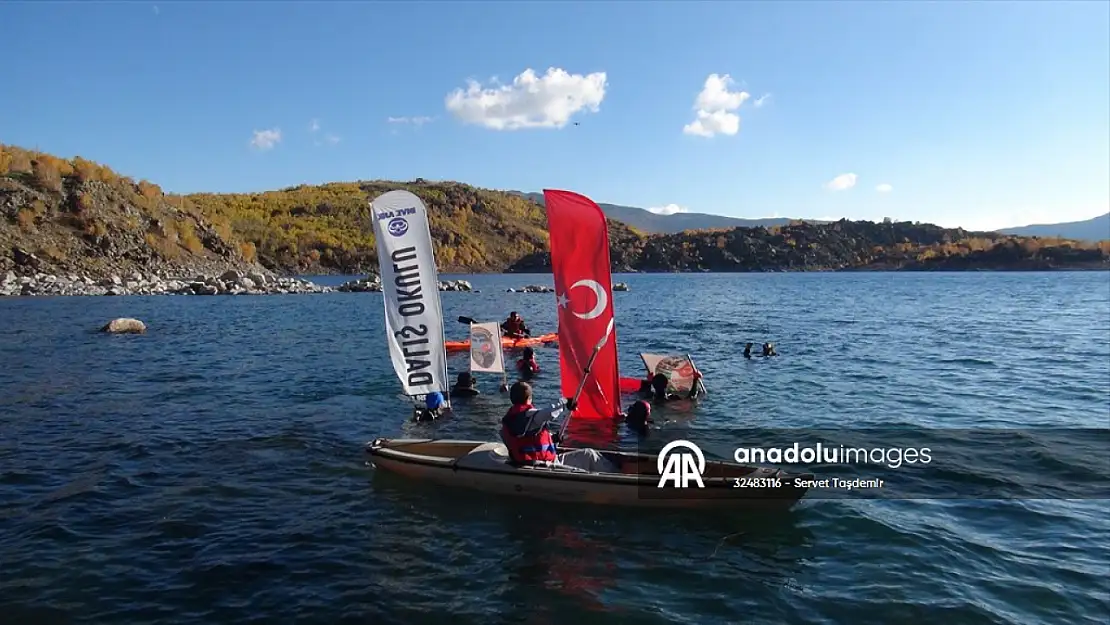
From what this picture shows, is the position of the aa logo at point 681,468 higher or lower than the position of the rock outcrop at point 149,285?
lower

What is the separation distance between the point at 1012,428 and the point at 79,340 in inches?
1415

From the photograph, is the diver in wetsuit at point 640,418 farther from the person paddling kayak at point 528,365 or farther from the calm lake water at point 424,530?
the person paddling kayak at point 528,365

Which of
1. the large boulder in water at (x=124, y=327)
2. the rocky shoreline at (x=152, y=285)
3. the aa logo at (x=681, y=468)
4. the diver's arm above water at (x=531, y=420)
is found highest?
the rocky shoreline at (x=152, y=285)

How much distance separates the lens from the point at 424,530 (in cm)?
1116

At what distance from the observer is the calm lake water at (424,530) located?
348 inches

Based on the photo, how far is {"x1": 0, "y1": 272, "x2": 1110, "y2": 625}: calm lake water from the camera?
29.0ft

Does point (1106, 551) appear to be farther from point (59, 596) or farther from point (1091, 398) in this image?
point (59, 596)

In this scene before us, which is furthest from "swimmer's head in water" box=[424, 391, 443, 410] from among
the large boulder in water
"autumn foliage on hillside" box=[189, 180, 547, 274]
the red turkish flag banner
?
"autumn foliage on hillside" box=[189, 180, 547, 274]

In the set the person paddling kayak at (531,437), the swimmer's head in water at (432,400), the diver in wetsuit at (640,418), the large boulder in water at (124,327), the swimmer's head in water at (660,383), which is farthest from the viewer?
the large boulder in water at (124,327)

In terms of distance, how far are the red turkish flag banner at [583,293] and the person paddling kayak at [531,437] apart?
8.68 feet

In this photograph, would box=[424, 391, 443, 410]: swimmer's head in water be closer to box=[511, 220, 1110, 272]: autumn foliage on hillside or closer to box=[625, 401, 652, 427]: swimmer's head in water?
box=[625, 401, 652, 427]: swimmer's head in water

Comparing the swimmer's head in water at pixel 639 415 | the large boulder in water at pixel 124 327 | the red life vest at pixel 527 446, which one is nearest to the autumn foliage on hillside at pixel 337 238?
the large boulder in water at pixel 124 327

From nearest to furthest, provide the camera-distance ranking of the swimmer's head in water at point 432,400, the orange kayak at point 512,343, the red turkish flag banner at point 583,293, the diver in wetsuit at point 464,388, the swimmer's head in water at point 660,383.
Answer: the red turkish flag banner at point 583,293 → the swimmer's head in water at point 432,400 → the swimmer's head in water at point 660,383 → the diver in wetsuit at point 464,388 → the orange kayak at point 512,343

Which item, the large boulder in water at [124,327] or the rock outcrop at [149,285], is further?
the rock outcrop at [149,285]
